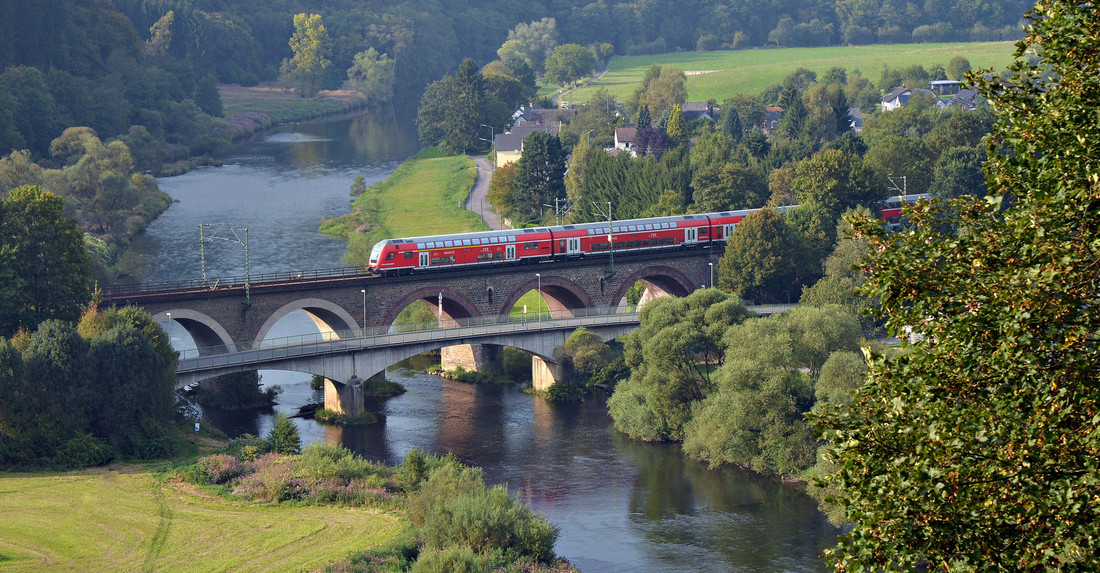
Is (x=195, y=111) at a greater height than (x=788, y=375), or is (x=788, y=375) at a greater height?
(x=195, y=111)

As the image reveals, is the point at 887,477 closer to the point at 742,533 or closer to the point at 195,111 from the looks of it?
the point at 742,533

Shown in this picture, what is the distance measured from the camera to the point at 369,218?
128 m

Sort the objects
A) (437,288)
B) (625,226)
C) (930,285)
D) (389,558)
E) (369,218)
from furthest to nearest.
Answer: (369,218) → (625,226) → (437,288) → (389,558) → (930,285)

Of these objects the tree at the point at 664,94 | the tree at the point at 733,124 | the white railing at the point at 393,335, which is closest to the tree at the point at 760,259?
the white railing at the point at 393,335

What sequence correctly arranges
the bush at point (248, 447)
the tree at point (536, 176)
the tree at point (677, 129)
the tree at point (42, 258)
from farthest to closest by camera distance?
1. the tree at point (677, 129)
2. the tree at point (536, 176)
3. the tree at point (42, 258)
4. the bush at point (248, 447)

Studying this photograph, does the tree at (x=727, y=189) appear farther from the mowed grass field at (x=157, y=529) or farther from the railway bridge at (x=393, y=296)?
the mowed grass field at (x=157, y=529)

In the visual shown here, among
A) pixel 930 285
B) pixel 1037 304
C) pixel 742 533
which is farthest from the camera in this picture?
pixel 742 533

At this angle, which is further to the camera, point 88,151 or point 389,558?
point 88,151

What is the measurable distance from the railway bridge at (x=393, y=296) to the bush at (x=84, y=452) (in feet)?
35.5

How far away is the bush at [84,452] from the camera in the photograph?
60.0 m

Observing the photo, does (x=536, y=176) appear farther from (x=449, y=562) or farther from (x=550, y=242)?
(x=449, y=562)

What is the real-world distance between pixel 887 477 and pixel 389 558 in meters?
31.2

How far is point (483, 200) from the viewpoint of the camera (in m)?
141

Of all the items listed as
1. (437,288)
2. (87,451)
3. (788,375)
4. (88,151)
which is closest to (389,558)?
(87,451)
